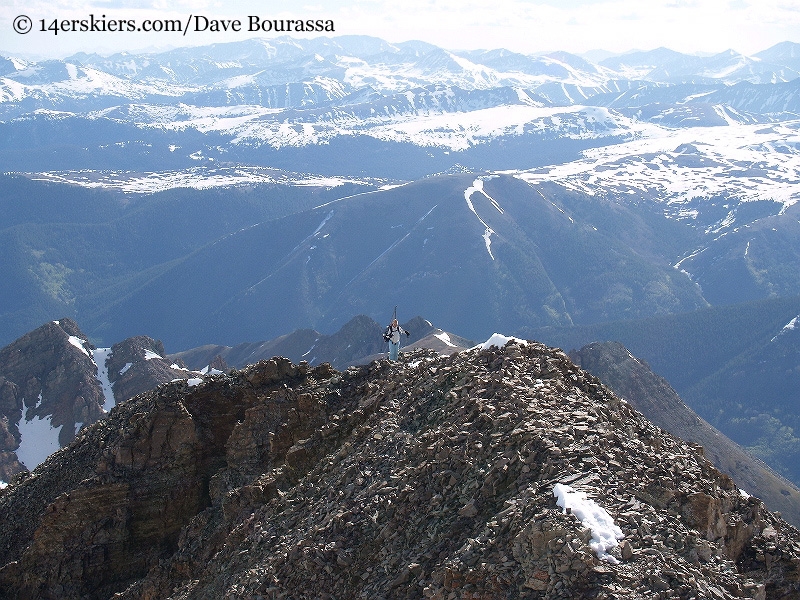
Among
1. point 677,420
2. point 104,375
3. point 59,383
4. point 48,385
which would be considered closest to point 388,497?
point 677,420

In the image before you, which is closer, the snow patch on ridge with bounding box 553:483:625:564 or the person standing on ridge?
the snow patch on ridge with bounding box 553:483:625:564

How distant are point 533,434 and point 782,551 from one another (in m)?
8.91

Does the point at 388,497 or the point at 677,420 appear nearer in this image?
the point at 388,497

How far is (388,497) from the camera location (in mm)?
31656

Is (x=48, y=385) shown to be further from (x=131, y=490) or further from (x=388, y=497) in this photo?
(x=388, y=497)

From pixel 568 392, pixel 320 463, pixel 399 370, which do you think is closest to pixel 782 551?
pixel 568 392

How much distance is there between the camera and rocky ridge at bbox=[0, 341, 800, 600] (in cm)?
2522

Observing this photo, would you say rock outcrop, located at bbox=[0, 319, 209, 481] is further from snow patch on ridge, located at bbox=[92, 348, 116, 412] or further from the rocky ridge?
the rocky ridge

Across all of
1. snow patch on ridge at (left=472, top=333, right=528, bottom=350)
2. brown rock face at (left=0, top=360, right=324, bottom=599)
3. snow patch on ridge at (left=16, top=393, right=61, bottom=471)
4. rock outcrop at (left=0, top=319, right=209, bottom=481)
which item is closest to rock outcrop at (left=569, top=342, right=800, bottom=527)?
rock outcrop at (left=0, top=319, right=209, bottom=481)

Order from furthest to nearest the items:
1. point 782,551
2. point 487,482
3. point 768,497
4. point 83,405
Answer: point 83,405
point 768,497
point 782,551
point 487,482

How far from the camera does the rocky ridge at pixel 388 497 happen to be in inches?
A: 993

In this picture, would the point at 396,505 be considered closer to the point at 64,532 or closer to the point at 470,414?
the point at 470,414

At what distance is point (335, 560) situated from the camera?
30312mm

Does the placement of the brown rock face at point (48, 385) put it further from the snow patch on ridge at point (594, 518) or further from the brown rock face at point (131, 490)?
the snow patch on ridge at point (594, 518)
